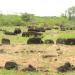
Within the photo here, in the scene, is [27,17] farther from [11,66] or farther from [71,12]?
[11,66]

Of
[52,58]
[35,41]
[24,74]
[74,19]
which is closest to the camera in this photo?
[24,74]

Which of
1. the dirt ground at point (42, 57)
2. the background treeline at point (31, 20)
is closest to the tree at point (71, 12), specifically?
the background treeline at point (31, 20)

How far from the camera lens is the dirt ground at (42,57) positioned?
13.9 meters

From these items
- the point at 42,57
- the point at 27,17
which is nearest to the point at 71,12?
the point at 27,17

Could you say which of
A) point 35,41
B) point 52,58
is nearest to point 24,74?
point 52,58

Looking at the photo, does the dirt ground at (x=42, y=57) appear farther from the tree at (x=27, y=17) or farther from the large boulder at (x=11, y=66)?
the tree at (x=27, y=17)

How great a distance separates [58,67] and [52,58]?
252 centimetres

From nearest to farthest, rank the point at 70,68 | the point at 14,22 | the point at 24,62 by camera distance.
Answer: the point at 70,68 < the point at 24,62 < the point at 14,22

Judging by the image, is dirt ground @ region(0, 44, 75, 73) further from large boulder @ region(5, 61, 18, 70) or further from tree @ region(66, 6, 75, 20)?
tree @ region(66, 6, 75, 20)

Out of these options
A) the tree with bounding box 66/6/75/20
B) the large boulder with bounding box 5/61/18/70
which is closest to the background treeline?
the tree with bounding box 66/6/75/20

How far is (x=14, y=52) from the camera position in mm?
17703

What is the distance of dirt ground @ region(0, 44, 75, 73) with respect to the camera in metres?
13.9

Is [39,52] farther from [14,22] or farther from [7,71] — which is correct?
[14,22]

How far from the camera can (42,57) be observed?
16000 millimetres
